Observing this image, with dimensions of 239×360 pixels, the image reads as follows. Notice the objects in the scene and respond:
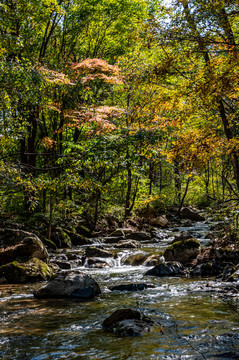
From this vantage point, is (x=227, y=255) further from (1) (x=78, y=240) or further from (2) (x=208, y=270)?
(1) (x=78, y=240)

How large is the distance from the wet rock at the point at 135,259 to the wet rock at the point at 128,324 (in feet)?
20.6

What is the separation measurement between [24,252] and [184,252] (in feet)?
17.6

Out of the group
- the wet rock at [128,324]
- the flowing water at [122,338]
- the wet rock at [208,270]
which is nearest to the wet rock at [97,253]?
the wet rock at [208,270]

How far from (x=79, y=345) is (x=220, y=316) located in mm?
2424

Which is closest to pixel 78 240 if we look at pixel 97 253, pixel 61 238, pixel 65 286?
pixel 61 238

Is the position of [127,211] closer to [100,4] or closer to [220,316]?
[100,4]

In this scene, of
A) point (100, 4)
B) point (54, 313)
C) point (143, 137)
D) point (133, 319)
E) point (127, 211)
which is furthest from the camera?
point (127, 211)

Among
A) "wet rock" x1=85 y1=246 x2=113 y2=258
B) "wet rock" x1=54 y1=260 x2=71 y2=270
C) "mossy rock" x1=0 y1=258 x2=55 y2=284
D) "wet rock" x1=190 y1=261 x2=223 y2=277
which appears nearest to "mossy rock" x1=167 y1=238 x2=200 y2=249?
"wet rock" x1=190 y1=261 x2=223 y2=277

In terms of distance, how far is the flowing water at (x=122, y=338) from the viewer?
347 cm

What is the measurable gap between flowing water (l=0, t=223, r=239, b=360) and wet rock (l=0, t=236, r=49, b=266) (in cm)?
190

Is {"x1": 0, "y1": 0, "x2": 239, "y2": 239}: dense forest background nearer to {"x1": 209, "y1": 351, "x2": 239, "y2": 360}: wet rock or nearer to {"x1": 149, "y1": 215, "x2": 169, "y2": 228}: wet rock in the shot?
{"x1": 209, "y1": 351, "x2": 239, "y2": 360}: wet rock

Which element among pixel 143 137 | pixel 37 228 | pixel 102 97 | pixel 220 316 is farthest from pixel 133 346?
pixel 102 97

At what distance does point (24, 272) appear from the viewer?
8.13 metres

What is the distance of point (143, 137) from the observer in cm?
817
